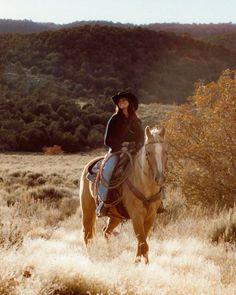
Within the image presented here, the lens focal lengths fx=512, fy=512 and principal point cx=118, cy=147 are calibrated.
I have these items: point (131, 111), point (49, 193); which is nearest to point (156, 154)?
point (131, 111)

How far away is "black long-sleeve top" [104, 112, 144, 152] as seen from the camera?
829cm

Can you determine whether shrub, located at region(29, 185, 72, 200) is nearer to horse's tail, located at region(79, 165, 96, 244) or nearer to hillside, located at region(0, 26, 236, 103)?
horse's tail, located at region(79, 165, 96, 244)

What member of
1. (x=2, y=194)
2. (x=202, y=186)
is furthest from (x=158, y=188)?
(x=2, y=194)

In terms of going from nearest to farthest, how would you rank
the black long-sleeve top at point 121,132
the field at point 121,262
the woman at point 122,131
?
the field at point 121,262
the woman at point 122,131
the black long-sleeve top at point 121,132

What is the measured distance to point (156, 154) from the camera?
7.15 metres

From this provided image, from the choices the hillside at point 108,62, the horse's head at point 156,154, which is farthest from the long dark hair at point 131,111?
the hillside at point 108,62

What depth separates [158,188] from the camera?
7.76 meters

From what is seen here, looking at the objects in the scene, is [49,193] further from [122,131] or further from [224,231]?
[122,131]

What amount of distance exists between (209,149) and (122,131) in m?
7.71

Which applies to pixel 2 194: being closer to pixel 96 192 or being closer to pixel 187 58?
pixel 96 192

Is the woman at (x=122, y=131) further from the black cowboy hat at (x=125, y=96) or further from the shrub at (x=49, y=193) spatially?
the shrub at (x=49, y=193)

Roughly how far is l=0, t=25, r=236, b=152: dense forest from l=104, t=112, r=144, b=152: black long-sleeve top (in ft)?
158

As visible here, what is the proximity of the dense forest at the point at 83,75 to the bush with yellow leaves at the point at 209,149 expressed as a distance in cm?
4092

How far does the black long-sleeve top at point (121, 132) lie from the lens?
829 centimetres
